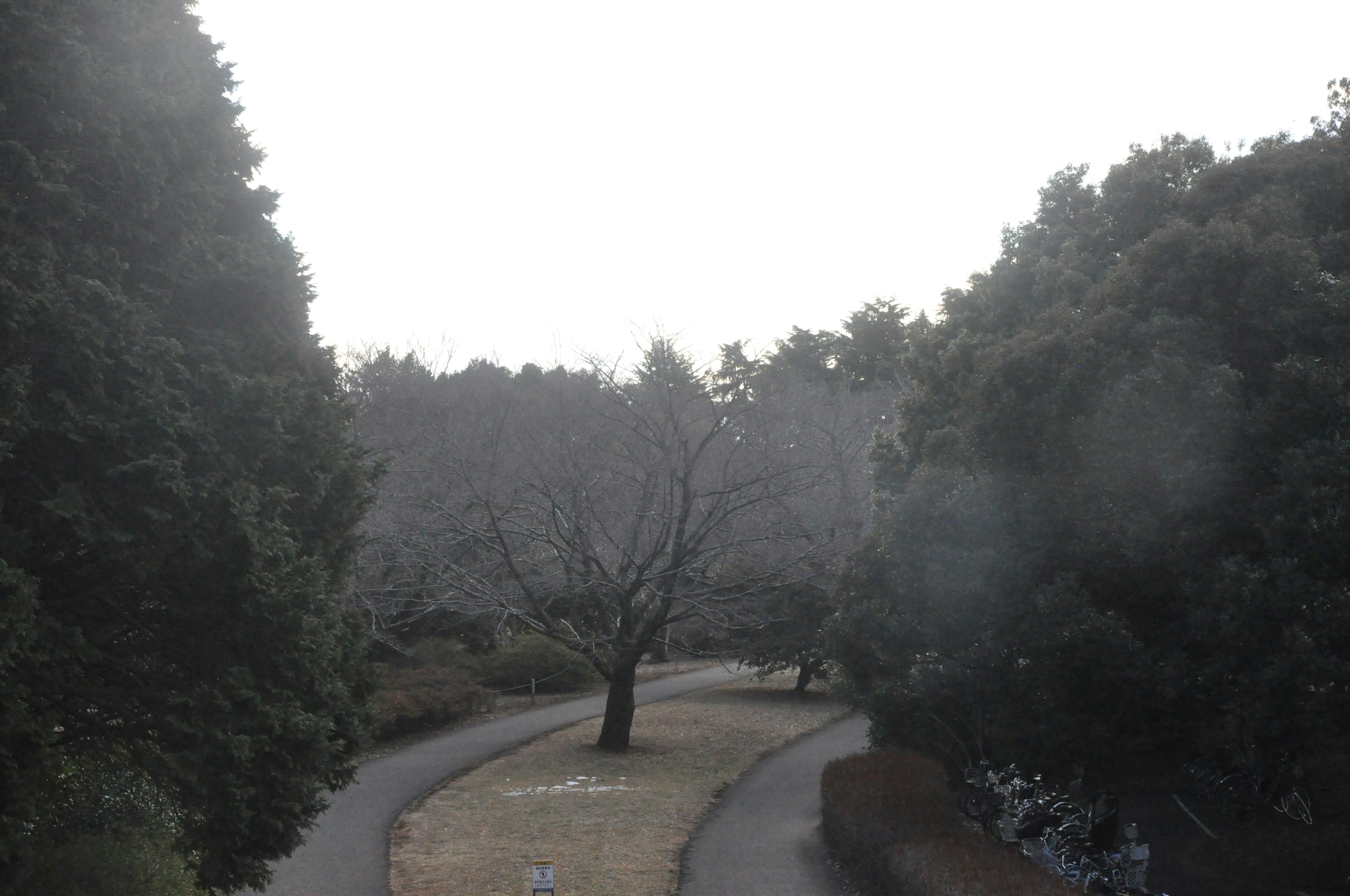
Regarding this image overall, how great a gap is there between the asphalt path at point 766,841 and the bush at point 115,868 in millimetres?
5162

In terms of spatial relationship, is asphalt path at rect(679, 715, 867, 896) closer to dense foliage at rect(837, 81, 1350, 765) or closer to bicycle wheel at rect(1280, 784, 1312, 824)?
dense foliage at rect(837, 81, 1350, 765)

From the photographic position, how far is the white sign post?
26.1 ft

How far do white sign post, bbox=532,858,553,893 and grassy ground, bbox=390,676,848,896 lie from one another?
278cm

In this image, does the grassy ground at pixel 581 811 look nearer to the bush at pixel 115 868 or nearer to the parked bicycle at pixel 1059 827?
the bush at pixel 115 868

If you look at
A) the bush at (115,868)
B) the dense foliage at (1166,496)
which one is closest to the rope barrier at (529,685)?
the dense foliage at (1166,496)

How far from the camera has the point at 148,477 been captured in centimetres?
652

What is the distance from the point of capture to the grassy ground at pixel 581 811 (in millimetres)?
11398

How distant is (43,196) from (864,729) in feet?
72.8

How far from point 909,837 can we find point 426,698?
543 inches

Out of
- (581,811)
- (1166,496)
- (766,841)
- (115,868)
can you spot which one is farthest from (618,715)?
(115,868)

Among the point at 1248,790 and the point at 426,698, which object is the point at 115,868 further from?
the point at 426,698

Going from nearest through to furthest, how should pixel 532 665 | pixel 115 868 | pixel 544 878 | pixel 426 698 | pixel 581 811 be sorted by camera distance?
pixel 115 868
pixel 544 878
pixel 581 811
pixel 426 698
pixel 532 665

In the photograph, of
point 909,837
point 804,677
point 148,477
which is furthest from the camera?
point 804,677

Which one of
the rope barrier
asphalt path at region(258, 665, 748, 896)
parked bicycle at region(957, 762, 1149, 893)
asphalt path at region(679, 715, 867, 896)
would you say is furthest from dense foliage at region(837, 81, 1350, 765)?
the rope barrier
